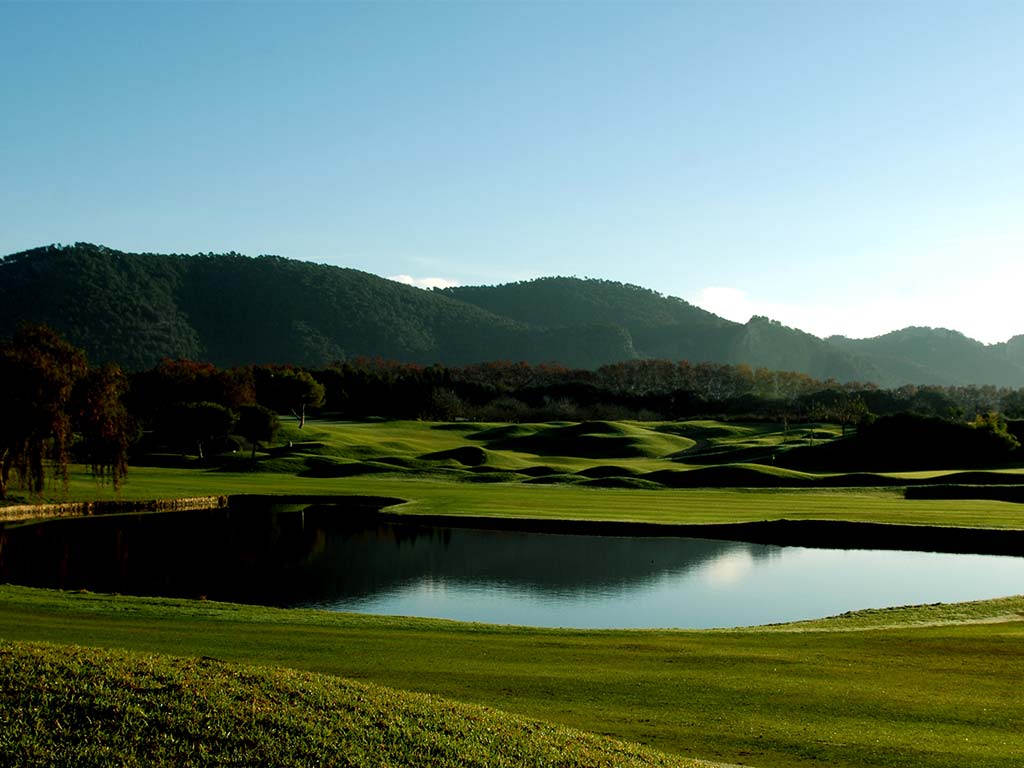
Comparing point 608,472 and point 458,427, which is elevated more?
point 458,427

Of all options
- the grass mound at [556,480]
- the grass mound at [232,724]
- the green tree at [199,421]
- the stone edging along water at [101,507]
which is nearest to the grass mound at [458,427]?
the green tree at [199,421]

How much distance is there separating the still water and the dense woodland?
185 inches

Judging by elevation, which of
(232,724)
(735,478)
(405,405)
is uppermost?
(405,405)

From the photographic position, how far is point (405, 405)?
400ft

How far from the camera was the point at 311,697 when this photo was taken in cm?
934

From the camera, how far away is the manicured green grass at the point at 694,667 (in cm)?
1166

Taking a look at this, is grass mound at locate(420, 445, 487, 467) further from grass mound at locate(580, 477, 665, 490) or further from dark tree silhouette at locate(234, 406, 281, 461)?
grass mound at locate(580, 477, 665, 490)

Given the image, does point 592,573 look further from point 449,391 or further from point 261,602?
point 449,391

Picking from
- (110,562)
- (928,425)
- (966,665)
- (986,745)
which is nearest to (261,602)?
(110,562)

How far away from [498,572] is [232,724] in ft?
78.3

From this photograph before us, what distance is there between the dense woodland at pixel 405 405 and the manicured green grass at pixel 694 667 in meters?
20.3

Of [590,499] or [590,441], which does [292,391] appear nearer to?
[590,441]

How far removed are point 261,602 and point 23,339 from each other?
21175 millimetres

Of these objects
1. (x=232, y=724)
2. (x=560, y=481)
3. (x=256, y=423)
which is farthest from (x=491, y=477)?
(x=232, y=724)
